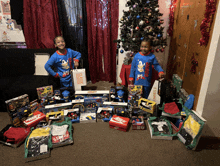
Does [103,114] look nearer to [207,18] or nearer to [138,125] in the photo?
[138,125]

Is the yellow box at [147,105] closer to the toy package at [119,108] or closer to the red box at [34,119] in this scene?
the toy package at [119,108]

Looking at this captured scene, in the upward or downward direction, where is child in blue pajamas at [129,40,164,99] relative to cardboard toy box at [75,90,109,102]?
upward

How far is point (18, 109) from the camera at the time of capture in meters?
1.99

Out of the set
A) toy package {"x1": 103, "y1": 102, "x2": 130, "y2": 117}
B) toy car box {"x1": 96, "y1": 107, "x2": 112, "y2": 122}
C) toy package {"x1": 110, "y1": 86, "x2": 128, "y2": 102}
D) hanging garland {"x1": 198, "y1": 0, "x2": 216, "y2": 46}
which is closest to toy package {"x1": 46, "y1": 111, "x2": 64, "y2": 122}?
toy car box {"x1": 96, "y1": 107, "x2": 112, "y2": 122}

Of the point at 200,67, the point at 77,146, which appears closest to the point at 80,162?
the point at 77,146

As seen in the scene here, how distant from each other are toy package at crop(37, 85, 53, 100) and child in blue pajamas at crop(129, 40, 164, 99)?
1249mm

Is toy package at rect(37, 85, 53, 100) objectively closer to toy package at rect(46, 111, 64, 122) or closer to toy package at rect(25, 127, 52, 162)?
toy package at rect(46, 111, 64, 122)

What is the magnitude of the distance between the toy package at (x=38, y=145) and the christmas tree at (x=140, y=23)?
1.82 metres

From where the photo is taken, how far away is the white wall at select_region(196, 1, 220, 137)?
4.85ft

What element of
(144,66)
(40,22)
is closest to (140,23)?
(144,66)

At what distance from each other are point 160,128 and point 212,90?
706 millimetres

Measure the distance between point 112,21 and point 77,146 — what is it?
2.39m

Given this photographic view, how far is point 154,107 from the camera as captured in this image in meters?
2.07

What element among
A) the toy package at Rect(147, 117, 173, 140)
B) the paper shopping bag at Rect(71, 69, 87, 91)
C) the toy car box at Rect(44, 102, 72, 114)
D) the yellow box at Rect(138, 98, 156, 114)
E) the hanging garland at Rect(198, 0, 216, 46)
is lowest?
the toy package at Rect(147, 117, 173, 140)
